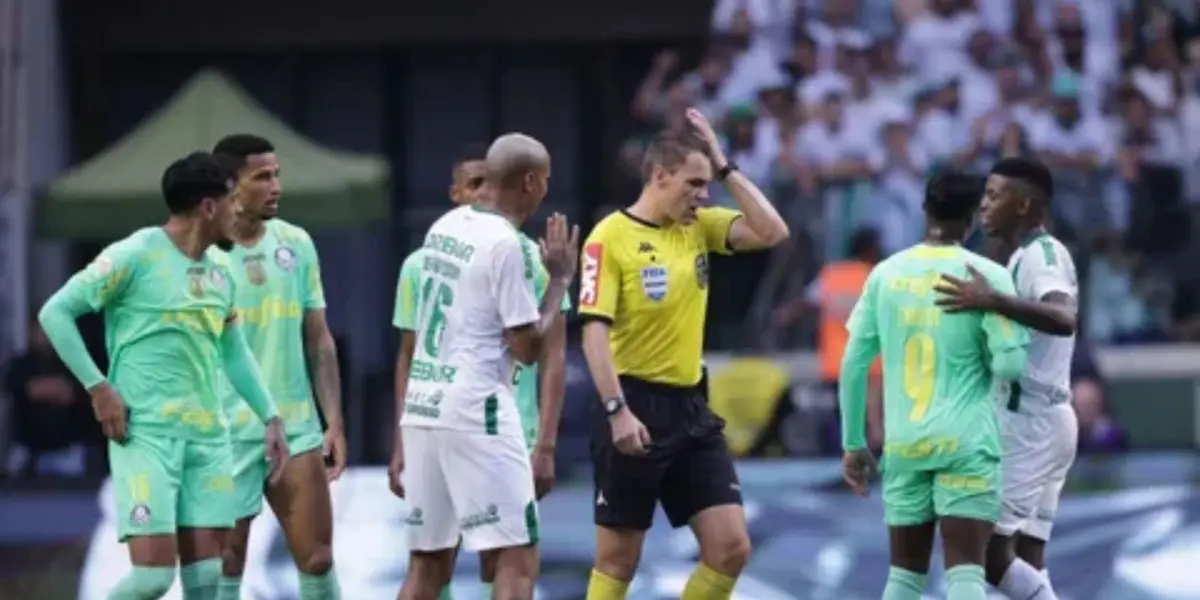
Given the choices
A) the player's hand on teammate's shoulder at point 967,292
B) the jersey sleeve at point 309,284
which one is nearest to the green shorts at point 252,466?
the jersey sleeve at point 309,284

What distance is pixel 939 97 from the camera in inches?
850

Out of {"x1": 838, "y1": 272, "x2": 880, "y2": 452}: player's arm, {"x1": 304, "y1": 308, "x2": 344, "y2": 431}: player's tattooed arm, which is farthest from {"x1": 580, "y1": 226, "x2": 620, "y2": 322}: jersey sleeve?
{"x1": 304, "y1": 308, "x2": 344, "y2": 431}: player's tattooed arm

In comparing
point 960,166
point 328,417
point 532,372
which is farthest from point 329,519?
point 960,166

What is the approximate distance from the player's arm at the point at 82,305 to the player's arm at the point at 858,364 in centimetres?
313

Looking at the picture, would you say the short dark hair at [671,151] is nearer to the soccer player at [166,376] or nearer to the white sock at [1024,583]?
the soccer player at [166,376]

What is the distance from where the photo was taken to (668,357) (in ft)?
41.4

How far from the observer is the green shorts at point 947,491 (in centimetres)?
1234

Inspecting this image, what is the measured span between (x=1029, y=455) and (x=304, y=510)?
128 inches

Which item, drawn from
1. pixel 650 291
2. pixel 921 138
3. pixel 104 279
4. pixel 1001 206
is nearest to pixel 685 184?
pixel 650 291

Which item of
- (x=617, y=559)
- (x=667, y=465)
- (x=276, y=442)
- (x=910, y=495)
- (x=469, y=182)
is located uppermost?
(x=469, y=182)

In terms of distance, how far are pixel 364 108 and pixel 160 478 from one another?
16.8 meters

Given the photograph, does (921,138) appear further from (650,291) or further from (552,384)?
(552,384)

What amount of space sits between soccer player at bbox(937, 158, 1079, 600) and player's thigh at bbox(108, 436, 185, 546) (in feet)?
12.2

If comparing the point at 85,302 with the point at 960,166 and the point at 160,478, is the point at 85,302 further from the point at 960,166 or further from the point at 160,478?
the point at 960,166
